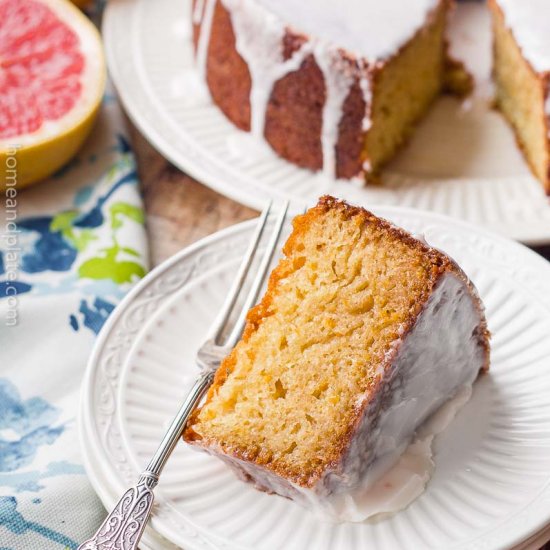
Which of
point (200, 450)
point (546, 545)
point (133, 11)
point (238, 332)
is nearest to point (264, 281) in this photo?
point (238, 332)

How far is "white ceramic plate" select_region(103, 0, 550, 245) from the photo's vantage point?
2363 mm

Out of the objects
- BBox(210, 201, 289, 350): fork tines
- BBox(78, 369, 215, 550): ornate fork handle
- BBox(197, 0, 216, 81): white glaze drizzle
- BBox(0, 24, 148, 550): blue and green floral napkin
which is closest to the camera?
BBox(78, 369, 215, 550): ornate fork handle

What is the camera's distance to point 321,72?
7.71 ft

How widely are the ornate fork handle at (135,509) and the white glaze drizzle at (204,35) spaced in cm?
142

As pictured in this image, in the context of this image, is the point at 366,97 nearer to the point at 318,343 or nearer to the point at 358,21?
the point at 358,21

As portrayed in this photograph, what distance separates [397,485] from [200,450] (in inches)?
13.9

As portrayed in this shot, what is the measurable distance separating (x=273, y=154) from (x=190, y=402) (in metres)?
1.10

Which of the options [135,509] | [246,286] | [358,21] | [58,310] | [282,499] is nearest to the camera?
[135,509]

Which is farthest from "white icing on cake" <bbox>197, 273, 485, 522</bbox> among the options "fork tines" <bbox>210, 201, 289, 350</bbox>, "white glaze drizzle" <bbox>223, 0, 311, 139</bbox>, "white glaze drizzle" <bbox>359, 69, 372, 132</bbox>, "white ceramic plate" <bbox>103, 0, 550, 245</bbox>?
"white glaze drizzle" <bbox>223, 0, 311, 139</bbox>

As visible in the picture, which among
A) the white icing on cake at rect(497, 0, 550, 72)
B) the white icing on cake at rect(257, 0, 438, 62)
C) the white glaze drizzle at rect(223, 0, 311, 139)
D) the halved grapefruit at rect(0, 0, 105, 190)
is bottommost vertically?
the halved grapefruit at rect(0, 0, 105, 190)

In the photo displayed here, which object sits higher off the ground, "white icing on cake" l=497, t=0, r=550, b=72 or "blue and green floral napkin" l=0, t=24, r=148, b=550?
"white icing on cake" l=497, t=0, r=550, b=72

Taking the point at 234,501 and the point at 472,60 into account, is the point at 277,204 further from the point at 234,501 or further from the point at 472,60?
the point at 472,60

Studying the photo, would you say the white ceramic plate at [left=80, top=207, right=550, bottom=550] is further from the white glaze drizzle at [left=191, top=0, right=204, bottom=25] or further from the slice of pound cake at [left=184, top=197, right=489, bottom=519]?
the white glaze drizzle at [left=191, top=0, right=204, bottom=25]

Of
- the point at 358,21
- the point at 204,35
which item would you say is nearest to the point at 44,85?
the point at 204,35
